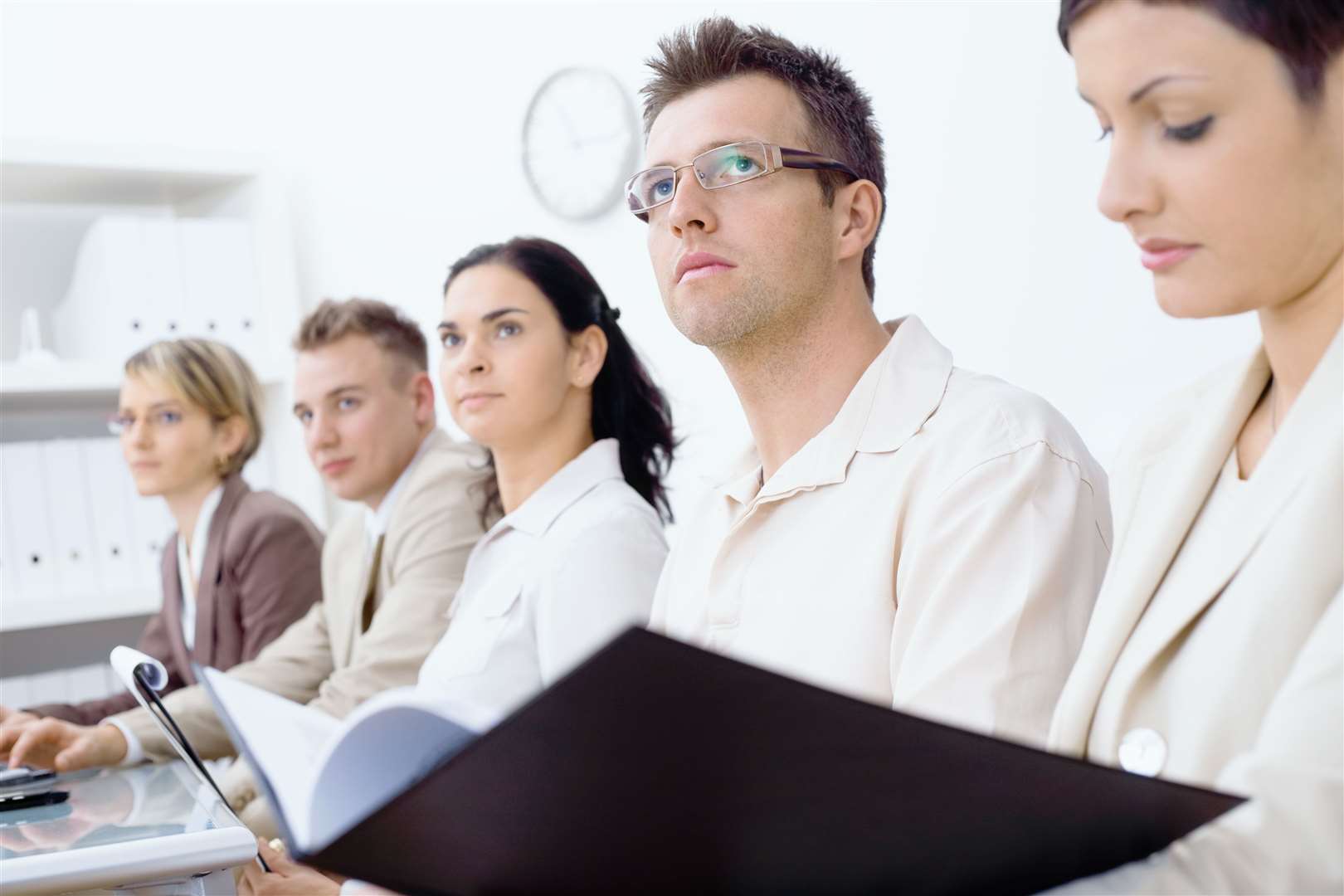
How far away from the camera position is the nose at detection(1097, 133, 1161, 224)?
27.1 inches

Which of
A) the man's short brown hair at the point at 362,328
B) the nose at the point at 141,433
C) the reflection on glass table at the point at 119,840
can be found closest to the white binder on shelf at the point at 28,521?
the nose at the point at 141,433

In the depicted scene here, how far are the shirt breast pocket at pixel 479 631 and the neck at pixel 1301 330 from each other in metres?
1.06

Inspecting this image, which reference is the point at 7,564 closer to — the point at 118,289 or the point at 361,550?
the point at 118,289

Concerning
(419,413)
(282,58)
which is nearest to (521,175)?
(419,413)

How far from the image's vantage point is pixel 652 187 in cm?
132

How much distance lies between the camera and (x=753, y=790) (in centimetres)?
53

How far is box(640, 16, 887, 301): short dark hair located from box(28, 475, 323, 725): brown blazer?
1510mm

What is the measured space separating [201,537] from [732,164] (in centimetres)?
180

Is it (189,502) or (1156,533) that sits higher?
(1156,533)

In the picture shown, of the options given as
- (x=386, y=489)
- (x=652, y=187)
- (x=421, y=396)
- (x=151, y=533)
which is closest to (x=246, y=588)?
(x=386, y=489)

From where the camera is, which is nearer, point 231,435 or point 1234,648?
point 1234,648

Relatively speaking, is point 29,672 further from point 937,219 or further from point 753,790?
point 753,790

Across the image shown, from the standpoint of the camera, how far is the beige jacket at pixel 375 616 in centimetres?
197

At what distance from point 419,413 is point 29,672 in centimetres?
169
